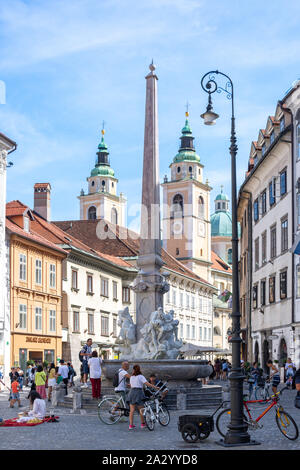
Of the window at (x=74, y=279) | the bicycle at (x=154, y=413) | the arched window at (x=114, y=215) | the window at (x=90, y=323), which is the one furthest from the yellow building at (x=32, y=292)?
the arched window at (x=114, y=215)

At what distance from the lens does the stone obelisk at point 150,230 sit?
81.5 feet

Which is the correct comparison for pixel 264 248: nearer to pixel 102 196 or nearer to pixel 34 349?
pixel 34 349

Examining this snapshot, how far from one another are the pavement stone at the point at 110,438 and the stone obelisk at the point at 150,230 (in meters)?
7.11

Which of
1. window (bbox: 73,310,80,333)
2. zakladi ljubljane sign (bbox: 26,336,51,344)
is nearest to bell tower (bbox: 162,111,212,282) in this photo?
window (bbox: 73,310,80,333)

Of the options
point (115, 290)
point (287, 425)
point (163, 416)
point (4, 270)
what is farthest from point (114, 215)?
point (287, 425)

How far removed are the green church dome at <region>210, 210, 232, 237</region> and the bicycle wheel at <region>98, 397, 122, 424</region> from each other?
438ft

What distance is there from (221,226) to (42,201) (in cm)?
9777

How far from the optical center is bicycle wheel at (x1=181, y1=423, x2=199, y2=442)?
1312 centimetres

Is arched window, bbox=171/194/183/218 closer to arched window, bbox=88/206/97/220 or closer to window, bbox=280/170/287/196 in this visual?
arched window, bbox=88/206/97/220

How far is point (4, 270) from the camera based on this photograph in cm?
4062
